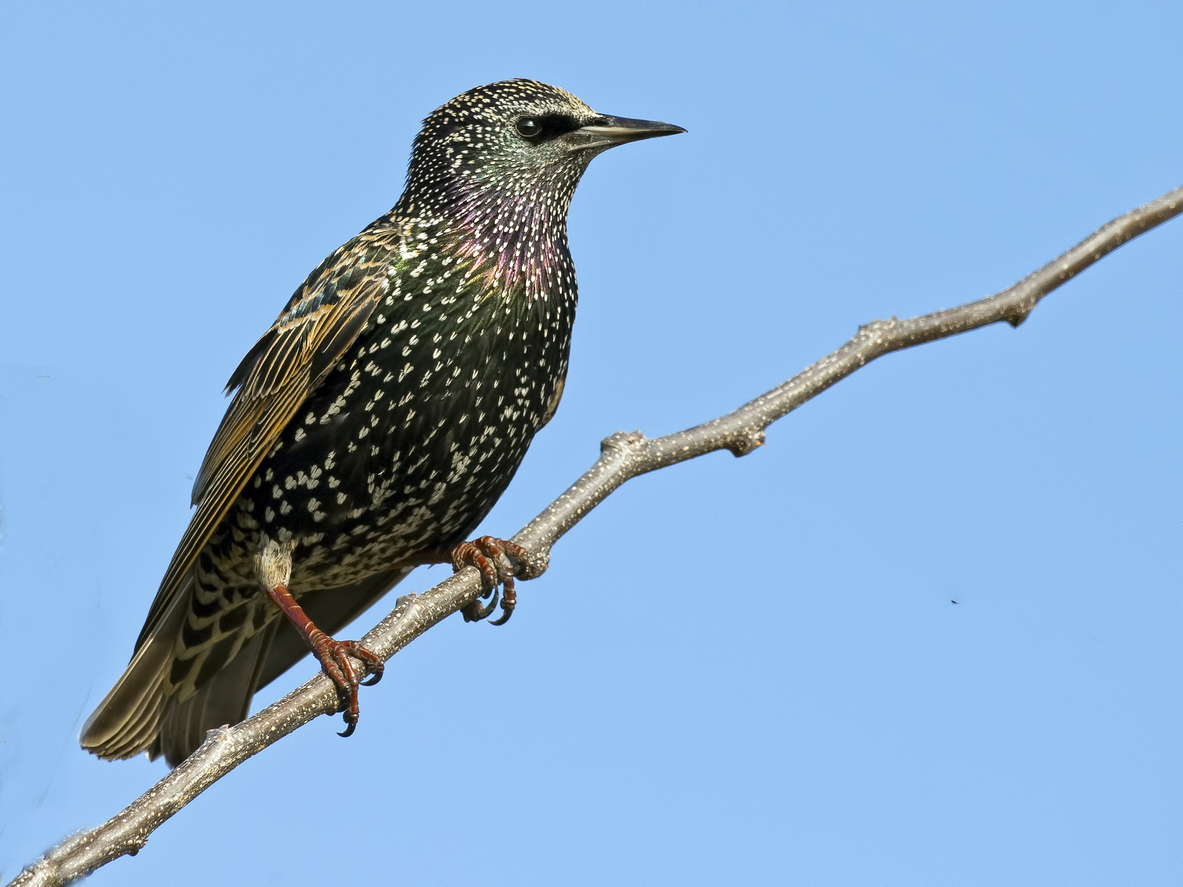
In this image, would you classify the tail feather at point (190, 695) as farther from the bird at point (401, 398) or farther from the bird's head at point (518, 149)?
the bird's head at point (518, 149)

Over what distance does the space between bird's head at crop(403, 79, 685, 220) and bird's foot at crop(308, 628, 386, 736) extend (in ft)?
4.75

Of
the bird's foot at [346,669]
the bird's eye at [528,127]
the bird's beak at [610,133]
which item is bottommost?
the bird's foot at [346,669]

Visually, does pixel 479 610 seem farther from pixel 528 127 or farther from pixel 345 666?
pixel 528 127

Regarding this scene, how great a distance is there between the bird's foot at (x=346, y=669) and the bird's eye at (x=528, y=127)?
69.5 inches

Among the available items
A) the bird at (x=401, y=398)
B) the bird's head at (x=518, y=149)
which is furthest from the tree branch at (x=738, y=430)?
the bird's head at (x=518, y=149)

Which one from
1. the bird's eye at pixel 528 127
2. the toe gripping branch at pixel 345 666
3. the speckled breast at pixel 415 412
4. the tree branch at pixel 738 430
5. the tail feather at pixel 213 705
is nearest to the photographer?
the tree branch at pixel 738 430

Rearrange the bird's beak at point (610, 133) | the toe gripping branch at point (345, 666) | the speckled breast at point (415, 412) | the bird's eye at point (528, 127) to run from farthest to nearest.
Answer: the bird's eye at point (528, 127) → the bird's beak at point (610, 133) → the speckled breast at point (415, 412) → the toe gripping branch at point (345, 666)

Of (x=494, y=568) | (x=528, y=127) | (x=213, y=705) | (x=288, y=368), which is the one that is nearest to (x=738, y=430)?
(x=494, y=568)

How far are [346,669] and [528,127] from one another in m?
1.86

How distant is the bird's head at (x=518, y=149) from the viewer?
4.20 meters

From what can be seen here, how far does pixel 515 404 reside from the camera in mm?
4098

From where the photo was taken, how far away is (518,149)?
14.0 feet

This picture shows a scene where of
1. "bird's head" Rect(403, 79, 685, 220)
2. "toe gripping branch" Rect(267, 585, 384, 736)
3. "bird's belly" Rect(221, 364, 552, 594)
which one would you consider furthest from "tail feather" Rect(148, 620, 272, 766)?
"bird's head" Rect(403, 79, 685, 220)

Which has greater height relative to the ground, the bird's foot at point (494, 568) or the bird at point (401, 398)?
the bird at point (401, 398)
